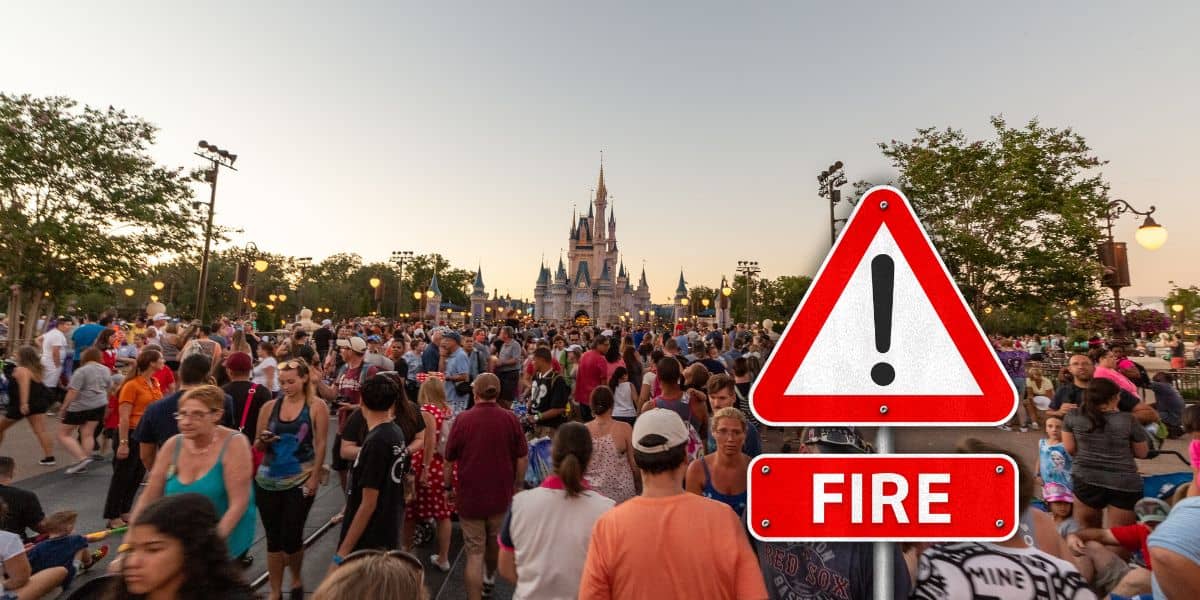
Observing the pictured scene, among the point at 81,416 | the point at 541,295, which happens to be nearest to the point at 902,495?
the point at 81,416

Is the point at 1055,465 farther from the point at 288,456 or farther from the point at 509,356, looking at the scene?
the point at 509,356

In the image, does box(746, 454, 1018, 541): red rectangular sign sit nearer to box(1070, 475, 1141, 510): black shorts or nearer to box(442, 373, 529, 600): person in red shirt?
box(442, 373, 529, 600): person in red shirt

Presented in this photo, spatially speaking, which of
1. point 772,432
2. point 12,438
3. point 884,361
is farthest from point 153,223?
point 884,361

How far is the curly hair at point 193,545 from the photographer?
7.03 ft

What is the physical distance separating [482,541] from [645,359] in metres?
12.6

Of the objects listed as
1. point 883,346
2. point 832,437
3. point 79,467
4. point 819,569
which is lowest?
point 79,467

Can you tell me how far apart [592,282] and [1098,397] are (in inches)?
4858

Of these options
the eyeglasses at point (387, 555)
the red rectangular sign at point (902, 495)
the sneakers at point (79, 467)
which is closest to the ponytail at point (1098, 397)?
the red rectangular sign at point (902, 495)

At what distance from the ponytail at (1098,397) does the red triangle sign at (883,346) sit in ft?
15.9

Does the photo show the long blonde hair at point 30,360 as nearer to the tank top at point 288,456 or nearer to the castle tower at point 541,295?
the tank top at point 288,456

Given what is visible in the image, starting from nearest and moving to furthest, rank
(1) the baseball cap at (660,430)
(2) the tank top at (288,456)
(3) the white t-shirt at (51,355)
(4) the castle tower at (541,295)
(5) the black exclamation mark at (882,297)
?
(5) the black exclamation mark at (882,297) → (1) the baseball cap at (660,430) → (2) the tank top at (288,456) → (3) the white t-shirt at (51,355) → (4) the castle tower at (541,295)

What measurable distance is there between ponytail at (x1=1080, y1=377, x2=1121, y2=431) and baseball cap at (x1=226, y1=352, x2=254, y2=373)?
7917mm

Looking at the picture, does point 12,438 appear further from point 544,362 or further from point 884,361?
point 884,361

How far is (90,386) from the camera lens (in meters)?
7.94
